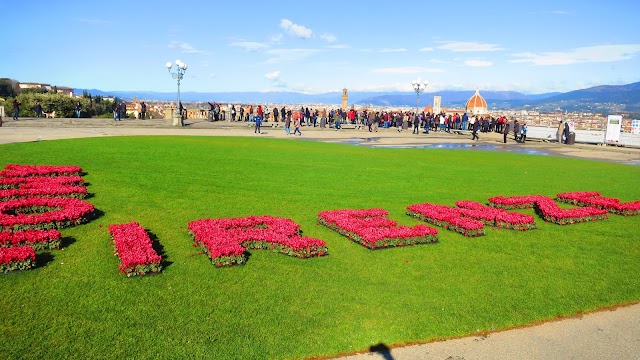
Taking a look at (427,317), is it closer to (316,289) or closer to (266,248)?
(316,289)

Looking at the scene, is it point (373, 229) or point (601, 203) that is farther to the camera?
point (601, 203)

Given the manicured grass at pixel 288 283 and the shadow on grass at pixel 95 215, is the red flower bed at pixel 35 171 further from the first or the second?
the shadow on grass at pixel 95 215

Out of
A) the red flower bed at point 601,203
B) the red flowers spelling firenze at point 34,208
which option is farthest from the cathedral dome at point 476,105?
the red flowers spelling firenze at point 34,208

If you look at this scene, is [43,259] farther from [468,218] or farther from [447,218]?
[468,218]

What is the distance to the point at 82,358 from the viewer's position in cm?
559

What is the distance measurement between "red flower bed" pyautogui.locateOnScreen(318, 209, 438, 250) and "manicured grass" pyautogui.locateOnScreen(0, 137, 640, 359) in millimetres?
203

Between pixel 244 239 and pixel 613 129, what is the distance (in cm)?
3608

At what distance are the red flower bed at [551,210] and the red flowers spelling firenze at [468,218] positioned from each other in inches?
35.6

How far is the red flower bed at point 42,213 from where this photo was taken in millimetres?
9430

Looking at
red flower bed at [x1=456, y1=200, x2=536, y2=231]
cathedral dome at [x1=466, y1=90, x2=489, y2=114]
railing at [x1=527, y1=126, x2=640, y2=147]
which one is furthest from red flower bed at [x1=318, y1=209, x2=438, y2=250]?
cathedral dome at [x1=466, y1=90, x2=489, y2=114]

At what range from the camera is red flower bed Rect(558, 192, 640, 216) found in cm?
1364

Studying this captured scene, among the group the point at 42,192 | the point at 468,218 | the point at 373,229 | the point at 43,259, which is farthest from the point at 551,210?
the point at 42,192

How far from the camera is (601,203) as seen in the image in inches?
543

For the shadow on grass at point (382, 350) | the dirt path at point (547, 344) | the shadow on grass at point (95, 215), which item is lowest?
the dirt path at point (547, 344)
